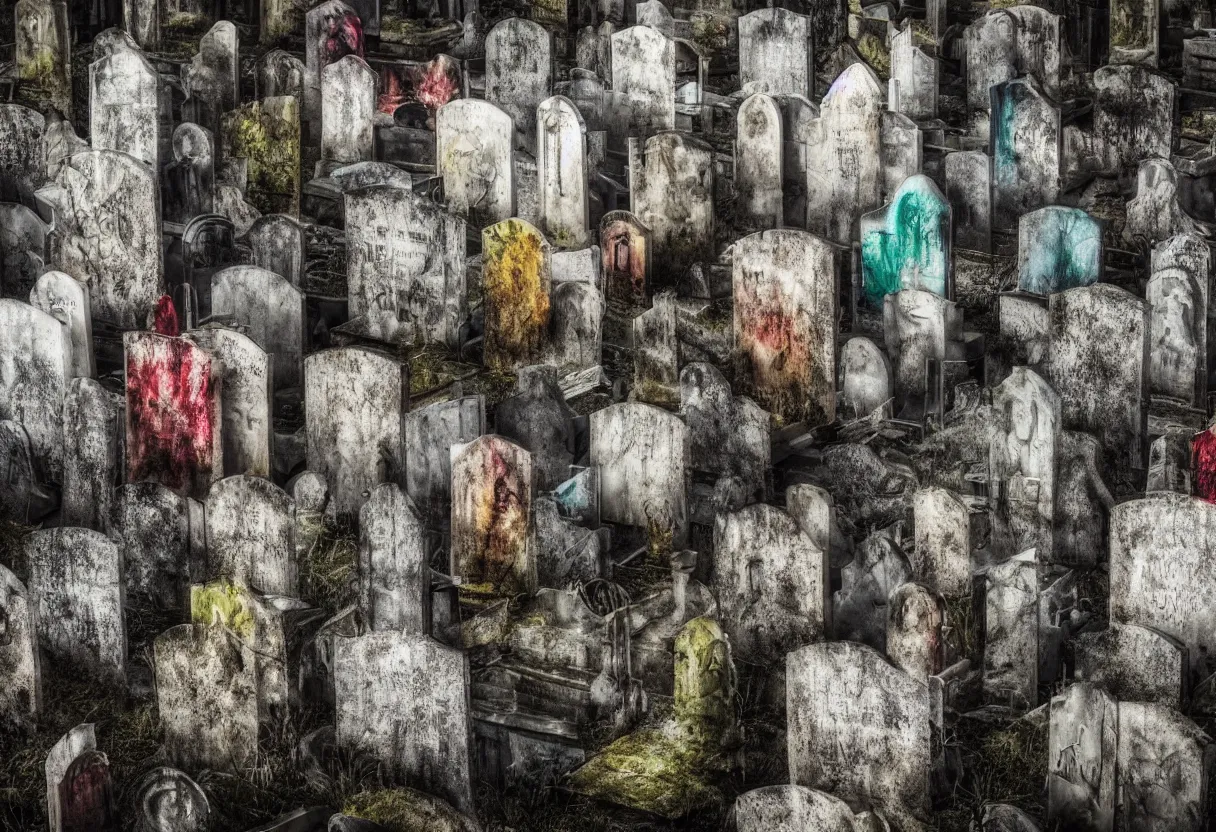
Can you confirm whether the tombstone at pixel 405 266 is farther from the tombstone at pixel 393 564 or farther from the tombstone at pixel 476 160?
the tombstone at pixel 393 564

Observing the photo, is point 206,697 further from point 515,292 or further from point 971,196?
point 971,196

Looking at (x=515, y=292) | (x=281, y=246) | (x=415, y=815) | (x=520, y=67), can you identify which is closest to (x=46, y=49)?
(x=520, y=67)

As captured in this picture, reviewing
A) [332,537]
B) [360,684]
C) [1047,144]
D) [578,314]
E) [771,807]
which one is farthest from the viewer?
[1047,144]

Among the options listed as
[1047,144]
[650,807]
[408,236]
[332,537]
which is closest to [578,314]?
[408,236]

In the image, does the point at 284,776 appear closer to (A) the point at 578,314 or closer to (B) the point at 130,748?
(B) the point at 130,748

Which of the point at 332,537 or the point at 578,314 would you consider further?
the point at 578,314

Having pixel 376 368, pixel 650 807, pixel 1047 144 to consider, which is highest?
pixel 1047 144

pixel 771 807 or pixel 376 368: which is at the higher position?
pixel 376 368

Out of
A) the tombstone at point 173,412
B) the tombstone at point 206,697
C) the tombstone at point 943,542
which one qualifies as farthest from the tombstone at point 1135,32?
the tombstone at point 206,697

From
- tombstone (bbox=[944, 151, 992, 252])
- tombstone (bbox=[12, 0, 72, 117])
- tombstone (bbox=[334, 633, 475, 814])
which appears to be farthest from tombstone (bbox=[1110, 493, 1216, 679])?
tombstone (bbox=[12, 0, 72, 117])
